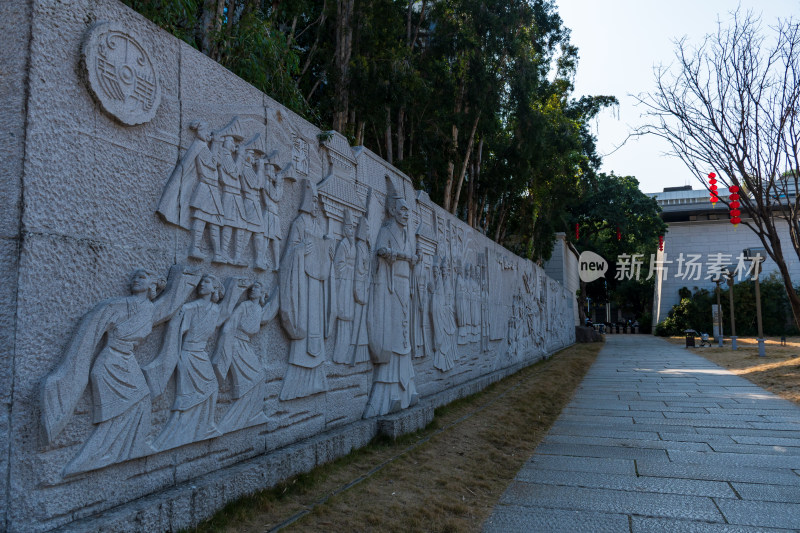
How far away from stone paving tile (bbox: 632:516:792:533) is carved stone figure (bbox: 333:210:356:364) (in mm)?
2720

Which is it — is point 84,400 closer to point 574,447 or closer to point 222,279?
point 222,279

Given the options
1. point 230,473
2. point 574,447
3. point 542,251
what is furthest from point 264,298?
point 542,251

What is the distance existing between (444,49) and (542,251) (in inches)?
480

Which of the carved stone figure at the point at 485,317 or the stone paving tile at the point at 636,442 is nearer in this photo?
the stone paving tile at the point at 636,442

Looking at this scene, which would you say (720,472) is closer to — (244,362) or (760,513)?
(760,513)

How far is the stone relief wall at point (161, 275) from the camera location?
2.71 meters

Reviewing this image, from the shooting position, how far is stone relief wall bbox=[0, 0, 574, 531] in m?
2.71

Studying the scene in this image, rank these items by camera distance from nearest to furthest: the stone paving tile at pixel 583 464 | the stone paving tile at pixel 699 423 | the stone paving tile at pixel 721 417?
the stone paving tile at pixel 583 464, the stone paving tile at pixel 699 423, the stone paving tile at pixel 721 417

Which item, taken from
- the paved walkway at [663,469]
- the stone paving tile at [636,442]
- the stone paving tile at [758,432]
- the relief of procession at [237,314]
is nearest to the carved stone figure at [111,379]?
the relief of procession at [237,314]

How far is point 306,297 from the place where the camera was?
15.6 ft

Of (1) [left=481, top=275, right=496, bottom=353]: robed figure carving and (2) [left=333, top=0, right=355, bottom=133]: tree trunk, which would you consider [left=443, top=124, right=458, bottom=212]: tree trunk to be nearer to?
(1) [left=481, top=275, right=496, bottom=353]: robed figure carving

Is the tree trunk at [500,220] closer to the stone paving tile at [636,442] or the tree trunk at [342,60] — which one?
the tree trunk at [342,60]

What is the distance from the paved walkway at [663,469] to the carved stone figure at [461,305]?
1.92 meters

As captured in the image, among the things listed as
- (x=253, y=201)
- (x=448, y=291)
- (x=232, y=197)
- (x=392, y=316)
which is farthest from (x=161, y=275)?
(x=448, y=291)
